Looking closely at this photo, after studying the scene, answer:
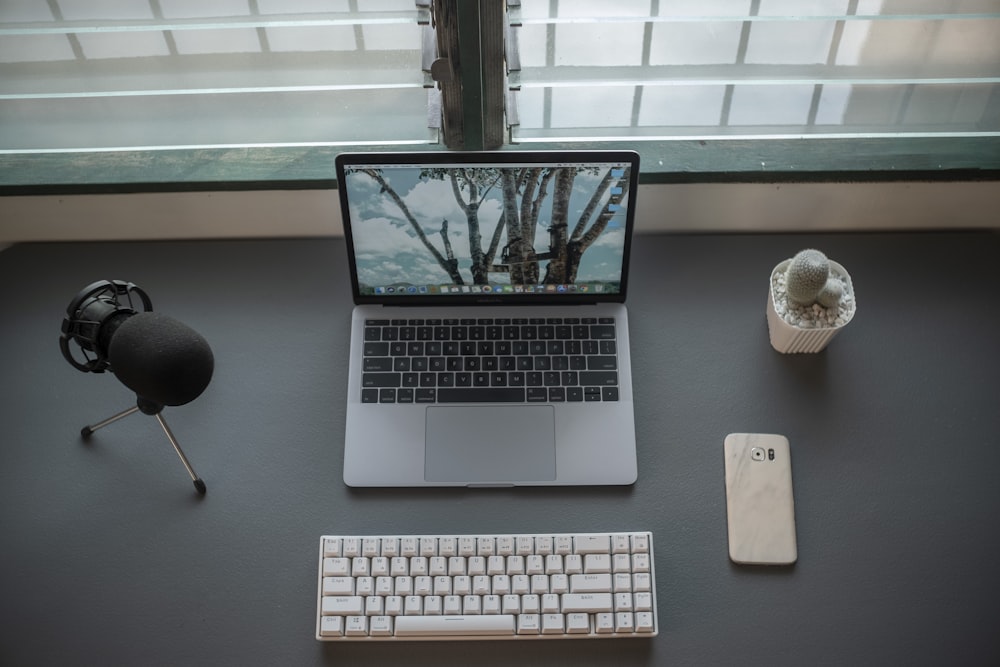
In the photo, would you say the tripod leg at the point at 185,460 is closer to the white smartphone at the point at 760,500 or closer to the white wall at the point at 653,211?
the white wall at the point at 653,211

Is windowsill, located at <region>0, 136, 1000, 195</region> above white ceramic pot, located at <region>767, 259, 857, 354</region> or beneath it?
above

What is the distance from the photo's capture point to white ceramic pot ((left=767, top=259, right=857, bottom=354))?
1.14m

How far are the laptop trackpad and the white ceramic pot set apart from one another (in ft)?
1.09

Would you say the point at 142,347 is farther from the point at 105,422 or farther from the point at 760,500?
the point at 760,500

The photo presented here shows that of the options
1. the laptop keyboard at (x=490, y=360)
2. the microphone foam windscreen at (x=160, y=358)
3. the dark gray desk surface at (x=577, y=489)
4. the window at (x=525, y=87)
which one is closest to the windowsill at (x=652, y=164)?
the window at (x=525, y=87)

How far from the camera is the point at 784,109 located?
1.28m

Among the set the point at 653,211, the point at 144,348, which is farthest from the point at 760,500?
the point at 144,348

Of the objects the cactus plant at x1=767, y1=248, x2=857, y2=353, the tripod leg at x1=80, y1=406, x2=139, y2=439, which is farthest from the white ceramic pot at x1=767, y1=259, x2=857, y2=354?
the tripod leg at x1=80, y1=406, x2=139, y2=439

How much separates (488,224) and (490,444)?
0.94 ft

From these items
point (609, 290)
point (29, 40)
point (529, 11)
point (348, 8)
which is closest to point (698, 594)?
point (609, 290)

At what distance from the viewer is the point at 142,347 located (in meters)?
0.93

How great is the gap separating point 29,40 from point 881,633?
4.48 ft

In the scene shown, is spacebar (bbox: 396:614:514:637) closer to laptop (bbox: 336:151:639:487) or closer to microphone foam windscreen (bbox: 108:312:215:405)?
laptop (bbox: 336:151:639:487)

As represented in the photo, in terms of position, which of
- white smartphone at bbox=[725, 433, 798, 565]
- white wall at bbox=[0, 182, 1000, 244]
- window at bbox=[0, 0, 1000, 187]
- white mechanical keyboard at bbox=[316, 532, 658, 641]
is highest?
window at bbox=[0, 0, 1000, 187]
